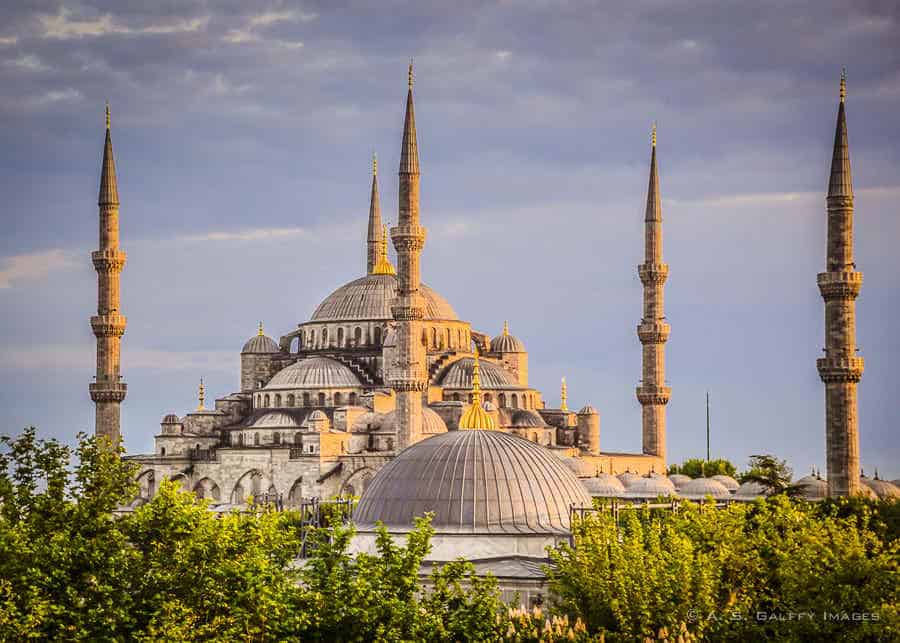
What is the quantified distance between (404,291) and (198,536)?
31.4 meters

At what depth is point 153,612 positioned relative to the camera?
20.7 m

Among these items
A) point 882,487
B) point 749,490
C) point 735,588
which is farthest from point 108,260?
point 735,588

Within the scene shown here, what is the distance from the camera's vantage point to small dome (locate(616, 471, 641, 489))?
56844 mm

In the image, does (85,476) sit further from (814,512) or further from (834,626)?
(814,512)

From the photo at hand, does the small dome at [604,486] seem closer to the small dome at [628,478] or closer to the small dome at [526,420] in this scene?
the small dome at [628,478]

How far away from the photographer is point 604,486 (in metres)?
53.6

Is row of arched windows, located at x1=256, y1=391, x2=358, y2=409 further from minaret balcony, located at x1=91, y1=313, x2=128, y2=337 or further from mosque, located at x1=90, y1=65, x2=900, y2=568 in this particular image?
minaret balcony, located at x1=91, y1=313, x2=128, y2=337

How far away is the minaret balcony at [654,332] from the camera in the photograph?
6100 centimetres

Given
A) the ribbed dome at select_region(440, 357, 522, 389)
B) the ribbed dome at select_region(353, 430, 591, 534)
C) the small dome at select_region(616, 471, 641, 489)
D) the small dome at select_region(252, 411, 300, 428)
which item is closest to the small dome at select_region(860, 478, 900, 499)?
the small dome at select_region(616, 471, 641, 489)

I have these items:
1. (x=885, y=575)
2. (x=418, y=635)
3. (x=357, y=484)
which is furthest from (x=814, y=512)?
(x=357, y=484)

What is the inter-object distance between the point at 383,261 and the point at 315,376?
8712 millimetres

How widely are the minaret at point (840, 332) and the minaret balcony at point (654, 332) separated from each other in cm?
1588

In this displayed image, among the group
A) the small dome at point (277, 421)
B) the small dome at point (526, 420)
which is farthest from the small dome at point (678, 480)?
the small dome at point (277, 421)

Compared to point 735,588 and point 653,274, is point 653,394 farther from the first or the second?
point 735,588
